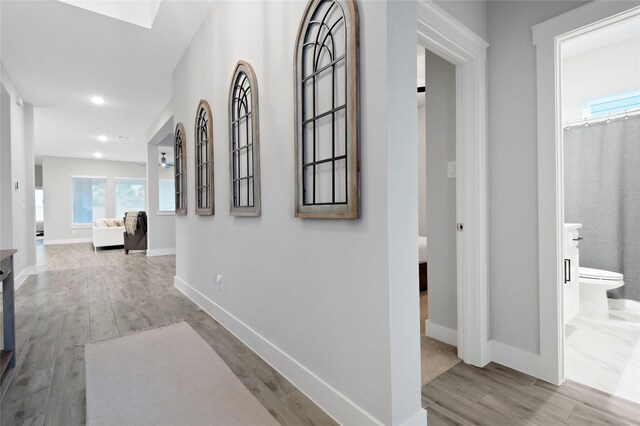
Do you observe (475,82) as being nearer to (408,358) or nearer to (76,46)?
(408,358)

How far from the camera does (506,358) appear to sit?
185 centimetres

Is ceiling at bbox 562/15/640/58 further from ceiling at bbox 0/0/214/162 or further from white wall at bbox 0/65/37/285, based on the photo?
white wall at bbox 0/65/37/285

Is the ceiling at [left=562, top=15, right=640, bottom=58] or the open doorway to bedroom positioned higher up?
the ceiling at [left=562, top=15, right=640, bottom=58]

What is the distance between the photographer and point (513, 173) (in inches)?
71.9

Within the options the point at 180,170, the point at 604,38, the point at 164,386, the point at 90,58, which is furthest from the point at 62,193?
the point at 604,38

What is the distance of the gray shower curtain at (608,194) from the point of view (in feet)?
9.37

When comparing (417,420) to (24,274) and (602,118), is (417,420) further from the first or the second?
(24,274)

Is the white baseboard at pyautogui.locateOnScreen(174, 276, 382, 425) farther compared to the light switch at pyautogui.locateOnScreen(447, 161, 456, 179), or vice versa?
the light switch at pyautogui.locateOnScreen(447, 161, 456, 179)

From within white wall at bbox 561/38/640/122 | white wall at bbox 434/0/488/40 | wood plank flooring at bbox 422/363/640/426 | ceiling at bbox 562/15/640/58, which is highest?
ceiling at bbox 562/15/640/58

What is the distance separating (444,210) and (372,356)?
1.30 metres

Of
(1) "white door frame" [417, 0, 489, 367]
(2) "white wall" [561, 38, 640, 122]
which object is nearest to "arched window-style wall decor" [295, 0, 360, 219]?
(1) "white door frame" [417, 0, 489, 367]

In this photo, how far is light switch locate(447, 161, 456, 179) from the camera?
81.4 inches

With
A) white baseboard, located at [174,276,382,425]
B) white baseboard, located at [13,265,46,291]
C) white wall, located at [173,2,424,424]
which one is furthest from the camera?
white baseboard, located at [13,265,46,291]

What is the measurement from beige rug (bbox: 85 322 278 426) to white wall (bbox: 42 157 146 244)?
30.4 ft
